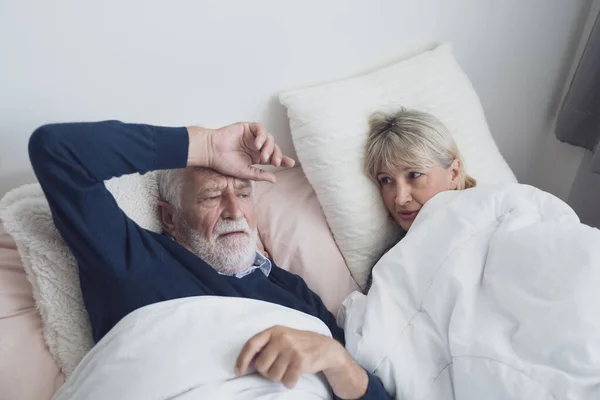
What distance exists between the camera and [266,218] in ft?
4.21

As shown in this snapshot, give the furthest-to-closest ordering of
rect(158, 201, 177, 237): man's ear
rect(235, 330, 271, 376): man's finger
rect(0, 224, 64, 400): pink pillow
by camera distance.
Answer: rect(158, 201, 177, 237): man's ear
rect(0, 224, 64, 400): pink pillow
rect(235, 330, 271, 376): man's finger

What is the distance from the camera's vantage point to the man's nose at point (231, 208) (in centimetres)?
109

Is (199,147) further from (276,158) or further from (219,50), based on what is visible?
(219,50)

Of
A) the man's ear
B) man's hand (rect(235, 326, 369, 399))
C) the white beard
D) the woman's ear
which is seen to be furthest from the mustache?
the woman's ear

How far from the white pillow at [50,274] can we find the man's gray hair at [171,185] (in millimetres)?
234

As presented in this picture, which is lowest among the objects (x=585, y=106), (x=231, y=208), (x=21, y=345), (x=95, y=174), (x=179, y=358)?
(x=21, y=345)

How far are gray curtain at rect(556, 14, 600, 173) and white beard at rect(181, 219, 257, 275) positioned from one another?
3.51 ft

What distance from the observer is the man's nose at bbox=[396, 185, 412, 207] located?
124cm

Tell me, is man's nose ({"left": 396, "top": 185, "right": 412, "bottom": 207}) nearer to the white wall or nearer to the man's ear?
the white wall

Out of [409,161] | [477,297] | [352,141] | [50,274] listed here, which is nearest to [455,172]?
[409,161]

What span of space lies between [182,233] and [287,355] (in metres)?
0.44

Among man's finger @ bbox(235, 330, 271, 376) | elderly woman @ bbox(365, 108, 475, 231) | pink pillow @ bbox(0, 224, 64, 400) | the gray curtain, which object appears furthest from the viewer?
the gray curtain

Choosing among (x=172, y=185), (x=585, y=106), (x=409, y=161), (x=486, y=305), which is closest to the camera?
(x=486, y=305)

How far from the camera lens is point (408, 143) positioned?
1.23 meters
